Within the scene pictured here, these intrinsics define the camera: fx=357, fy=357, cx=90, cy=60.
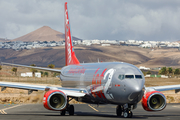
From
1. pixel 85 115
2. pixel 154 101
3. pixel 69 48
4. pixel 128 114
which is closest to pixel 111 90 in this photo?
pixel 128 114

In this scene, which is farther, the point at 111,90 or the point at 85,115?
the point at 85,115

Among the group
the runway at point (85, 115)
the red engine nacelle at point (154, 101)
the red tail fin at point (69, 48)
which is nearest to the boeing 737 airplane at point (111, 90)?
the red engine nacelle at point (154, 101)

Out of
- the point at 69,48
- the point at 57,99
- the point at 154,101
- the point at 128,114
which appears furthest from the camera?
the point at 69,48

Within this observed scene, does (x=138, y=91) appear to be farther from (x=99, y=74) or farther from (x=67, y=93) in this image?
(x=67, y=93)

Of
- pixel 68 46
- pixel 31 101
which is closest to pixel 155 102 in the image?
pixel 68 46

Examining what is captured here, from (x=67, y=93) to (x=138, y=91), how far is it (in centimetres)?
770

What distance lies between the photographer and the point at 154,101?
97.9 ft

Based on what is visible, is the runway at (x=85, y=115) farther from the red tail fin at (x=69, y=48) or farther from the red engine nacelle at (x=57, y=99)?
the red tail fin at (x=69, y=48)

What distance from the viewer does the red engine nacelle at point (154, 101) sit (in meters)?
29.2

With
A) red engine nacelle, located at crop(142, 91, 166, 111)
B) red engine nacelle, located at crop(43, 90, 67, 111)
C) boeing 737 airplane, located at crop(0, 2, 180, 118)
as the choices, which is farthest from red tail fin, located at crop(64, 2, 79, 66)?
red engine nacelle, located at crop(142, 91, 166, 111)

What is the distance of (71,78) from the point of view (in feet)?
130

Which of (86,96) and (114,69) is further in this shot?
(86,96)

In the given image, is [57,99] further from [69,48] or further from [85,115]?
[69,48]

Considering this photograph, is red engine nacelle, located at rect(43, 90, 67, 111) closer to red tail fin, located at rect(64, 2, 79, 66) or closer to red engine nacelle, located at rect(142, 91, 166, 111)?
red engine nacelle, located at rect(142, 91, 166, 111)
